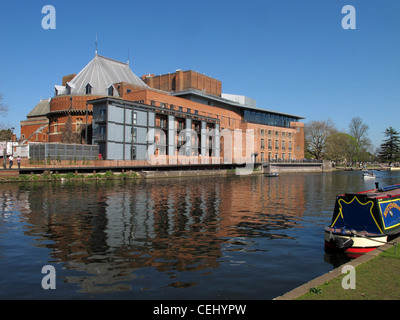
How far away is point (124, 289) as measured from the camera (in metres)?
8.93

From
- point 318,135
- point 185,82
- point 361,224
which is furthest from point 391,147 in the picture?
point 361,224

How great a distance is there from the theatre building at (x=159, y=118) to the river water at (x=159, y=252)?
41868mm

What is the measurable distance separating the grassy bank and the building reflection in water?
3.62 meters

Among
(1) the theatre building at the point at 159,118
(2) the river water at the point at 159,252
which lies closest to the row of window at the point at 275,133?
(1) the theatre building at the point at 159,118

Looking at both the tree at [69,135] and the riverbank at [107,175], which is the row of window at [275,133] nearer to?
the riverbank at [107,175]

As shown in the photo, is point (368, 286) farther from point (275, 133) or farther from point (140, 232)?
point (275, 133)

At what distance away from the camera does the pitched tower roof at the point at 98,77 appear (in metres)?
84.6

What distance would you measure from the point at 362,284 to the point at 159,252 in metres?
7.13

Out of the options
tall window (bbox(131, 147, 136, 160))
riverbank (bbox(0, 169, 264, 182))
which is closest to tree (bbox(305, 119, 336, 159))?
riverbank (bbox(0, 169, 264, 182))

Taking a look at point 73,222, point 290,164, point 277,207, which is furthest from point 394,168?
point 73,222

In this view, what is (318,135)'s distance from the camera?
406 feet
